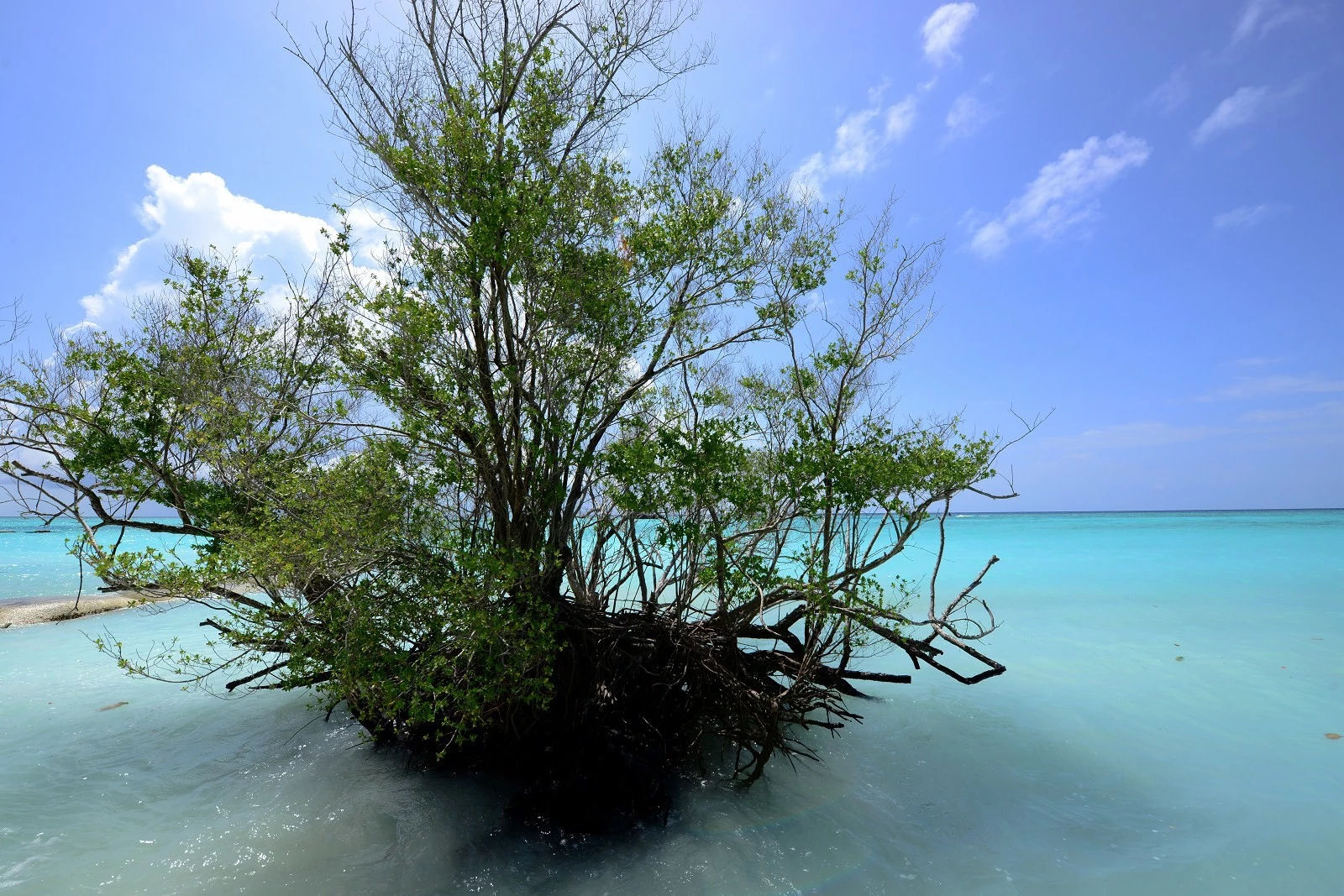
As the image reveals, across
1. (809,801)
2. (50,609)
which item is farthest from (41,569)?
(809,801)

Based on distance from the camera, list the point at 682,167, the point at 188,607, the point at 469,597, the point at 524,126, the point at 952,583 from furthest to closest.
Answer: the point at 952,583, the point at 188,607, the point at 682,167, the point at 524,126, the point at 469,597

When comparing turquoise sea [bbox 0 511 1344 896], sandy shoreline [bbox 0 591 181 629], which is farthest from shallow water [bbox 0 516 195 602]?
turquoise sea [bbox 0 511 1344 896]

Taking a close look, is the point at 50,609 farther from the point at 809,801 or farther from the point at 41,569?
the point at 809,801

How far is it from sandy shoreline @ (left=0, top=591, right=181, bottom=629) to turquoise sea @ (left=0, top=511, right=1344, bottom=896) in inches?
183

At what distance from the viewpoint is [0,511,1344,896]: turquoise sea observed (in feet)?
15.4

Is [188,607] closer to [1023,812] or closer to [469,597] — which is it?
[469,597]

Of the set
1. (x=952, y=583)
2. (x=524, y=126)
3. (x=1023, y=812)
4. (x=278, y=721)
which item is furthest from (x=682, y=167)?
(x=952, y=583)

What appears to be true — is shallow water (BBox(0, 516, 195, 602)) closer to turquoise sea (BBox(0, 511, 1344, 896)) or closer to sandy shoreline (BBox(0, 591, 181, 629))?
sandy shoreline (BBox(0, 591, 181, 629))

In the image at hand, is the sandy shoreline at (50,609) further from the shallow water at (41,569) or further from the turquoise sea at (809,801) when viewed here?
the turquoise sea at (809,801)

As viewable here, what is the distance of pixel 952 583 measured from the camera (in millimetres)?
20203

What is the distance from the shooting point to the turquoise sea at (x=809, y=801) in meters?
4.69

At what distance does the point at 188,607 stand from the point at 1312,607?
26588 mm

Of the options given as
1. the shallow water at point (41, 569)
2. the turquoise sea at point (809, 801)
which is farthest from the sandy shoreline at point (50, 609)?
the turquoise sea at point (809, 801)

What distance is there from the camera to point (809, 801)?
5.71 meters
